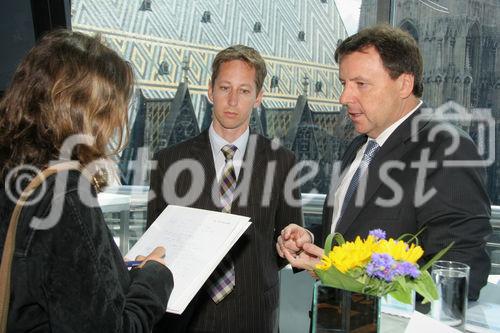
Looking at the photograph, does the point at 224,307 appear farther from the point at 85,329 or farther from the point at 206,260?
the point at 85,329

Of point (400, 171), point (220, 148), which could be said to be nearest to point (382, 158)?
point (400, 171)

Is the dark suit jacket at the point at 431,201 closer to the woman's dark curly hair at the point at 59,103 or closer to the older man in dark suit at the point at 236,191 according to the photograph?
the older man in dark suit at the point at 236,191

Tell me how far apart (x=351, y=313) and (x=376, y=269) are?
3.7 inches

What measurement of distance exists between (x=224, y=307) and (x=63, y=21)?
2149 mm

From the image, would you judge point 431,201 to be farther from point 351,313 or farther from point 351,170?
point 351,313

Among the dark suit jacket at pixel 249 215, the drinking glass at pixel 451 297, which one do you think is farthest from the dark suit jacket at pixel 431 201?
the dark suit jacket at pixel 249 215

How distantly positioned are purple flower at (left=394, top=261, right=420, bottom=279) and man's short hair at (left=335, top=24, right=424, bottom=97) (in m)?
0.90

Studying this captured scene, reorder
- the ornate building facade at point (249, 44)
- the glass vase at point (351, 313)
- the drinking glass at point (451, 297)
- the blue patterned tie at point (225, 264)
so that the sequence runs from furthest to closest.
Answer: the ornate building facade at point (249, 44) < the blue patterned tie at point (225, 264) < the drinking glass at point (451, 297) < the glass vase at point (351, 313)

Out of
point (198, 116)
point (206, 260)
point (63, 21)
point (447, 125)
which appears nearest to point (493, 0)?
point (63, 21)

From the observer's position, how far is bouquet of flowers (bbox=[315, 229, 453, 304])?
1.01 metres

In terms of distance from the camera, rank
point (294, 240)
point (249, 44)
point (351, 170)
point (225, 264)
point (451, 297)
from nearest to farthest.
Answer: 1. point (451, 297)
2. point (294, 240)
3. point (351, 170)
4. point (225, 264)
5. point (249, 44)

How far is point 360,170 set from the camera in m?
1.81

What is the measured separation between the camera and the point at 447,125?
5.57ft

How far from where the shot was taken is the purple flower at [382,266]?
1001 mm
